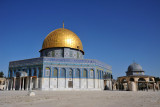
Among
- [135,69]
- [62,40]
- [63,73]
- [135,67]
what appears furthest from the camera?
[135,67]

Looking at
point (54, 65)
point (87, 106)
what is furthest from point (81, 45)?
point (87, 106)

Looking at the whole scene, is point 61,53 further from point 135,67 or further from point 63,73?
point 135,67

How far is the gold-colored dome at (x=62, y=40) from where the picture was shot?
32.6 metres

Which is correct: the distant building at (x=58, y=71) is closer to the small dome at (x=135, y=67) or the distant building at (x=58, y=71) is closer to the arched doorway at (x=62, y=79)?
the arched doorway at (x=62, y=79)

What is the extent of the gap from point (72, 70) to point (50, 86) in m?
4.83

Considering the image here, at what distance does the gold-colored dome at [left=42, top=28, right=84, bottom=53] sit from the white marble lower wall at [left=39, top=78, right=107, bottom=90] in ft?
25.3

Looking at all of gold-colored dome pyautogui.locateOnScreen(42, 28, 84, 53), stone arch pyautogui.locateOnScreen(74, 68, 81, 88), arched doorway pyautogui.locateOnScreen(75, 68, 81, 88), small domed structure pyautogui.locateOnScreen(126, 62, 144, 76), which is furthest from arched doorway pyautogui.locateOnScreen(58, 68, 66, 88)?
small domed structure pyautogui.locateOnScreen(126, 62, 144, 76)

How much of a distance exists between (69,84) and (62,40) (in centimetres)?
957

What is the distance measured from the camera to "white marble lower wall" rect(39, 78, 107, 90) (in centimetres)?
2718

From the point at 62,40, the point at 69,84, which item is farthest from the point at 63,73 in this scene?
the point at 62,40

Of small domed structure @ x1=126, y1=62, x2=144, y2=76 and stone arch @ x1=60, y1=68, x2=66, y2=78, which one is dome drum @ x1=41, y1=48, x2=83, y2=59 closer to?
stone arch @ x1=60, y1=68, x2=66, y2=78

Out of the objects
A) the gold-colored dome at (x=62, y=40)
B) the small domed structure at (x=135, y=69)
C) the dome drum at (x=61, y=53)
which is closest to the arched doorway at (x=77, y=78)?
the dome drum at (x=61, y=53)

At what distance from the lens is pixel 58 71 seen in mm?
28156

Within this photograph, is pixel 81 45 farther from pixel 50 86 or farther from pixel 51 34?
pixel 50 86
